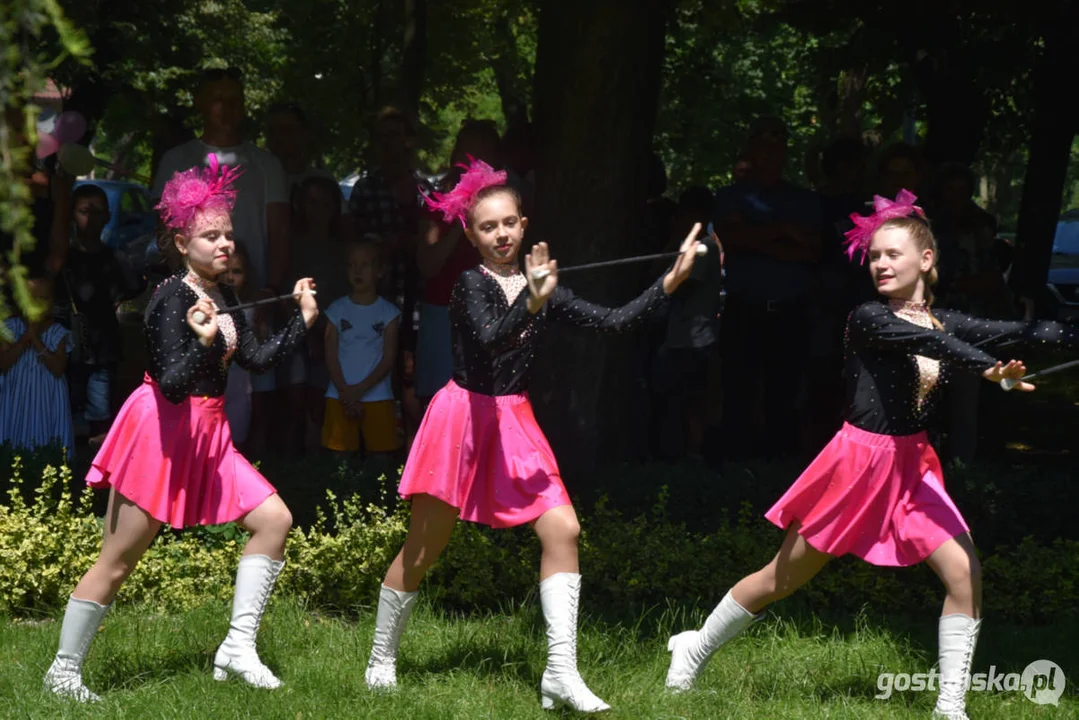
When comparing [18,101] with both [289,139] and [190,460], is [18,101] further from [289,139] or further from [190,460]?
[289,139]

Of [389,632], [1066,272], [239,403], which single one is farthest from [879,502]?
[1066,272]

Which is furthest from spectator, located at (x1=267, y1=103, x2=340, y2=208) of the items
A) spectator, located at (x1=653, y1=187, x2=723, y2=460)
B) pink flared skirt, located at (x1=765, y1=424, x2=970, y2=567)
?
pink flared skirt, located at (x1=765, y1=424, x2=970, y2=567)

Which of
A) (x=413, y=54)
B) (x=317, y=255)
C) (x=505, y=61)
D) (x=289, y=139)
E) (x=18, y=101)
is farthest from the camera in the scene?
(x=505, y=61)

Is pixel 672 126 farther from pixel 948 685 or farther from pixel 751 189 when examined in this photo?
pixel 948 685

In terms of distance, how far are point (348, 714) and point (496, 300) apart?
146cm

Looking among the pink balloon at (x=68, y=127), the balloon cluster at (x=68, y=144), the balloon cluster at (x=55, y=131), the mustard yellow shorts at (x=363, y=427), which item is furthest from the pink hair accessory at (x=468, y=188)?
the pink balloon at (x=68, y=127)

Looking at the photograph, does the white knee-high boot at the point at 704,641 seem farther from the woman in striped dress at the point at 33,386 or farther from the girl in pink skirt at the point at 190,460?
the woman in striped dress at the point at 33,386

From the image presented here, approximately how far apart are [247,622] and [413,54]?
12224 millimetres

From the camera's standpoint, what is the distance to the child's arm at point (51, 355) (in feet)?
28.8

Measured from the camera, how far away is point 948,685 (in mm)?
4898

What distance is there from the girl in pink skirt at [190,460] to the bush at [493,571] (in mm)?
1268

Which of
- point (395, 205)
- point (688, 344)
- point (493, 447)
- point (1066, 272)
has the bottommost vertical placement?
point (493, 447)

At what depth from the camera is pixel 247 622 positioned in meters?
5.22

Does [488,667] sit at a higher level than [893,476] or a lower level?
lower
